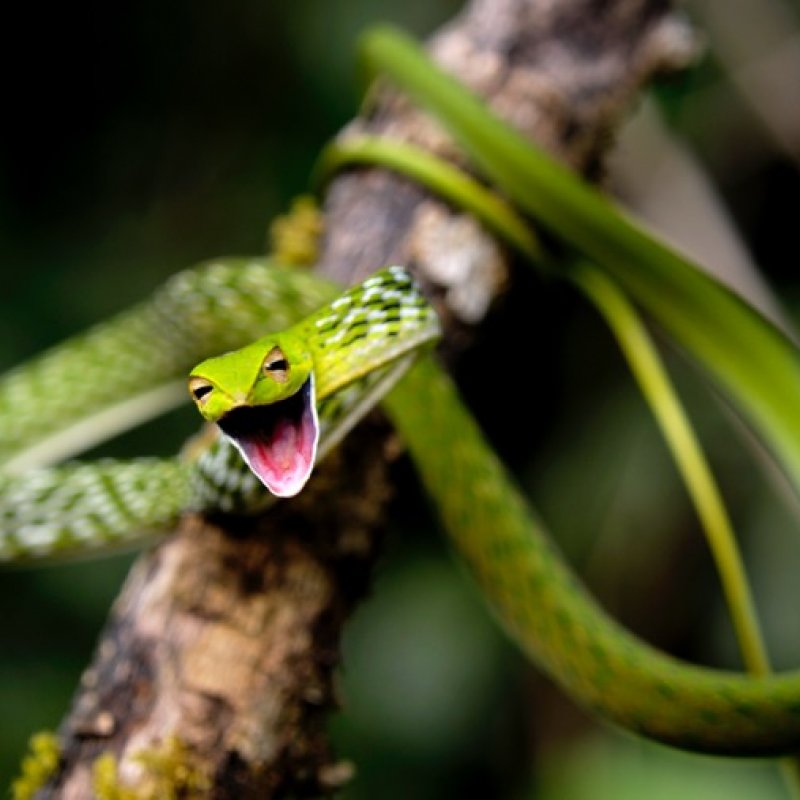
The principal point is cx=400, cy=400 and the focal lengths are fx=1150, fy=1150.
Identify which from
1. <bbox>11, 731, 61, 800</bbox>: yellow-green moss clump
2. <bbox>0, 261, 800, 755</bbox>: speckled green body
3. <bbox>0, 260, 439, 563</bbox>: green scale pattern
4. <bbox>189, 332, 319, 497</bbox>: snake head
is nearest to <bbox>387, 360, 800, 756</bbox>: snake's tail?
<bbox>0, 261, 800, 755</bbox>: speckled green body

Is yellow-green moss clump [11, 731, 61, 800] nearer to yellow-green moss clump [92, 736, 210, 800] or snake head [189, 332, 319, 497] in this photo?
yellow-green moss clump [92, 736, 210, 800]

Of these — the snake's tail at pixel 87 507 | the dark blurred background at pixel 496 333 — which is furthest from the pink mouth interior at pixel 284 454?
the dark blurred background at pixel 496 333

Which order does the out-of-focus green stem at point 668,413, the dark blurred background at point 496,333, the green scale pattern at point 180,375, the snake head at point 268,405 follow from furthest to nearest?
1. the dark blurred background at point 496,333
2. the out-of-focus green stem at point 668,413
3. the green scale pattern at point 180,375
4. the snake head at point 268,405

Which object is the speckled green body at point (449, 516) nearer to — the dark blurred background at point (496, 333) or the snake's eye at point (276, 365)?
the snake's eye at point (276, 365)

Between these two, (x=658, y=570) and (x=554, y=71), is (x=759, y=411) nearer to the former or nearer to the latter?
(x=554, y=71)

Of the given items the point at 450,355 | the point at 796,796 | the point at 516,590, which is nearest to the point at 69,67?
the point at 450,355

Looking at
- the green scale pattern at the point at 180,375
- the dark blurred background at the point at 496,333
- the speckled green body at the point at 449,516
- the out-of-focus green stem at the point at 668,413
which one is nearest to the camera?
the green scale pattern at the point at 180,375

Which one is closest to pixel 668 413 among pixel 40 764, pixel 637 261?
pixel 637 261
